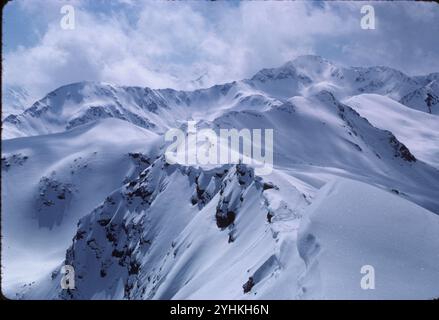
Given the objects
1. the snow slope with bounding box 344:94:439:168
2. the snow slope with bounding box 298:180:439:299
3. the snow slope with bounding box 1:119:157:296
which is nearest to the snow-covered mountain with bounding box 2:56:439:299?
the snow slope with bounding box 298:180:439:299

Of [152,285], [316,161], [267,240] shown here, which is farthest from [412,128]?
[267,240]

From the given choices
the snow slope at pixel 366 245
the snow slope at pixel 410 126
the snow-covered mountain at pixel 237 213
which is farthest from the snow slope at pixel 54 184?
the snow slope at pixel 366 245

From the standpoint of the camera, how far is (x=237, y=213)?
37.5 meters

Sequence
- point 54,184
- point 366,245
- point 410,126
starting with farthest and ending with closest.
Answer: point 410,126
point 54,184
point 366,245

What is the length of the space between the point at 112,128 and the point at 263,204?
14912 centimetres

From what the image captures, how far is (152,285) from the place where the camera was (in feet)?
145

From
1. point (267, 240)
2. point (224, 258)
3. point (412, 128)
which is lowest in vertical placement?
point (412, 128)

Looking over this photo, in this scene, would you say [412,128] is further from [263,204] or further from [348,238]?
[348,238]

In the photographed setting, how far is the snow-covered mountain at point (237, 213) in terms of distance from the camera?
11469 millimetres

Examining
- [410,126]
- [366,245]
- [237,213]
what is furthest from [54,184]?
[366,245]

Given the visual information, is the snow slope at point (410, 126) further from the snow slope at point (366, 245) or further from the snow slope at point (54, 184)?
the snow slope at point (366, 245)

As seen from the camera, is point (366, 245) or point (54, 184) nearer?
point (366, 245)

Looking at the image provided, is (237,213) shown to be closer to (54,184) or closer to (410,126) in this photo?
(54,184)
